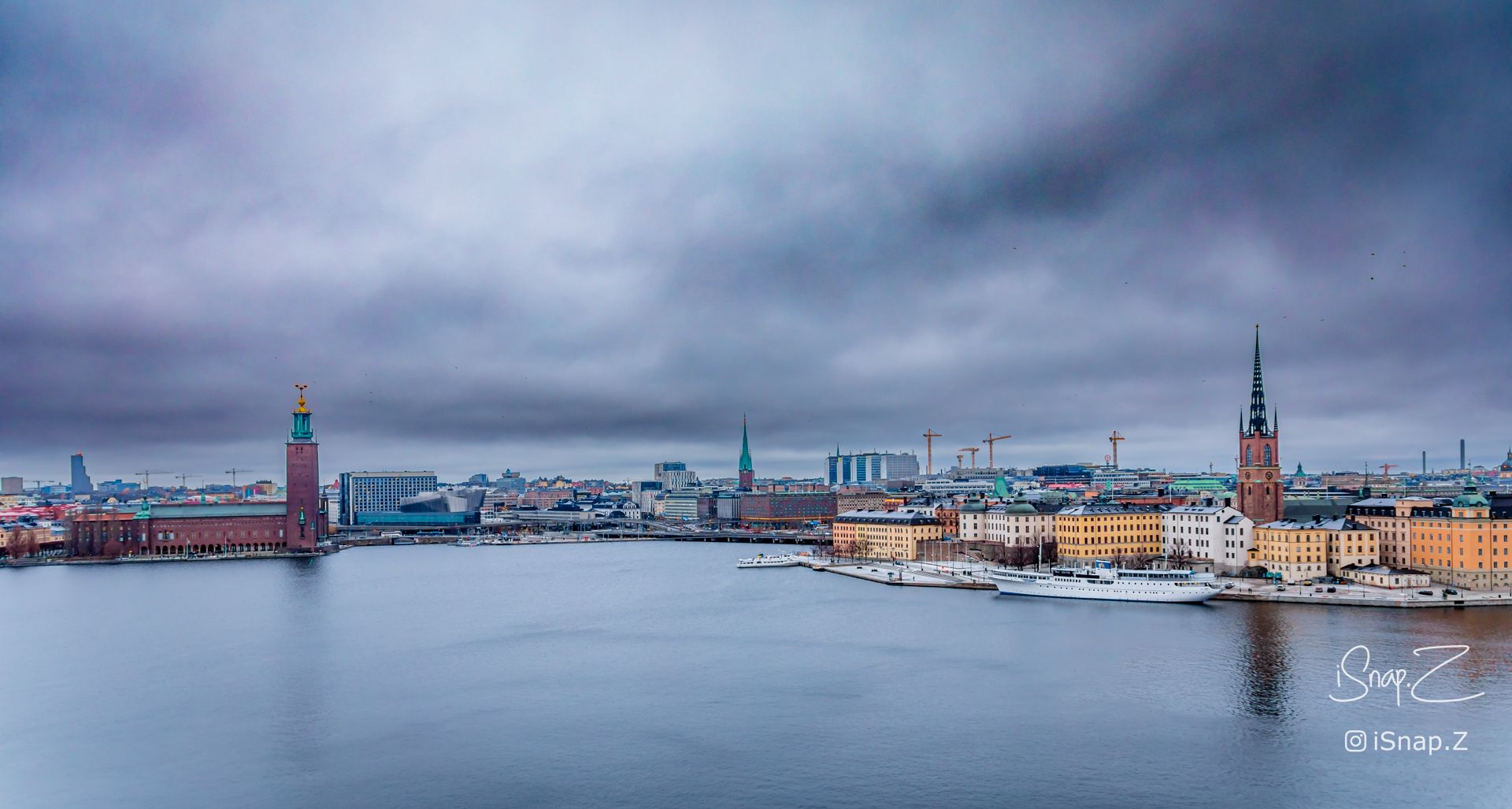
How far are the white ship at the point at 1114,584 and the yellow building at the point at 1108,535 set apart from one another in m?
5.13

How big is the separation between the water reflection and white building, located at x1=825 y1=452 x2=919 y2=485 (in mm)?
143947

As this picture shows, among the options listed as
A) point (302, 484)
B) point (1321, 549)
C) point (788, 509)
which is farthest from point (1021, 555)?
point (788, 509)

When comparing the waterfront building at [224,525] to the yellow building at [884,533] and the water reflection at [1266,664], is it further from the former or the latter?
the water reflection at [1266,664]

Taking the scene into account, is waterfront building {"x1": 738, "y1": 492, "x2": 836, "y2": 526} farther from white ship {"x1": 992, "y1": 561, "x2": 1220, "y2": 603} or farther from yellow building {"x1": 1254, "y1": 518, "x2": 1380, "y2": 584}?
yellow building {"x1": 1254, "y1": 518, "x2": 1380, "y2": 584}

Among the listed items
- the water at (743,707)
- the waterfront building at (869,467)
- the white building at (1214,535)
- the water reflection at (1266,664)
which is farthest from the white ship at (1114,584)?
the waterfront building at (869,467)

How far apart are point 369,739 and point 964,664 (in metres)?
11.7

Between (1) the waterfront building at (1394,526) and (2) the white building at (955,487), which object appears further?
(2) the white building at (955,487)

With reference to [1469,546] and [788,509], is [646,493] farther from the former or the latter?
[1469,546]

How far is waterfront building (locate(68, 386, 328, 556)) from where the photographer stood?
60.1 m

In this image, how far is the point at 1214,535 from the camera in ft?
124

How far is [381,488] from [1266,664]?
398 ft

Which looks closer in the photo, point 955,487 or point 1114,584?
point 1114,584

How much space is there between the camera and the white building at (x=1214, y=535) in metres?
36.8

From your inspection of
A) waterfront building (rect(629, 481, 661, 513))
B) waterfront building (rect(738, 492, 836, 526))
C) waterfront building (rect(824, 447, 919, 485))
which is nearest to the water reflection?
waterfront building (rect(738, 492, 836, 526))
